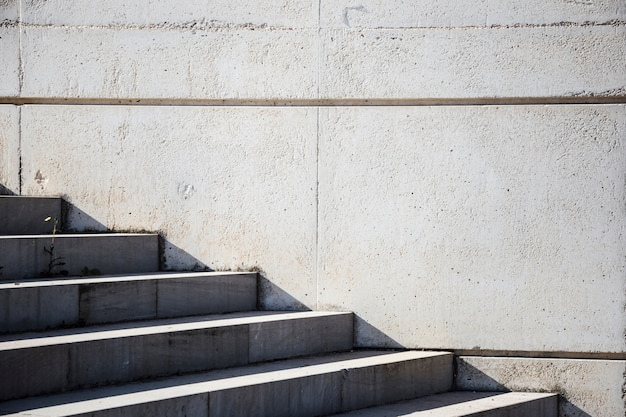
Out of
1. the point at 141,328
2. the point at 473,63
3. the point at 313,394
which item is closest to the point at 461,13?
the point at 473,63

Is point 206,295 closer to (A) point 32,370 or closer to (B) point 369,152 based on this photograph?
(B) point 369,152

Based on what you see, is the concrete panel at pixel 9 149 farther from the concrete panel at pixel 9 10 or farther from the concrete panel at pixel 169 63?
the concrete panel at pixel 9 10

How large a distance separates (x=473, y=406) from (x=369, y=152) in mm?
1868

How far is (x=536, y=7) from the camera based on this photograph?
19.0 feet

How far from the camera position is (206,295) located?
5453 millimetres

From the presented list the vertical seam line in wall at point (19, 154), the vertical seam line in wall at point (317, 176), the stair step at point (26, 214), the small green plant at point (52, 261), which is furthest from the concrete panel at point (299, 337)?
the vertical seam line in wall at point (19, 154)

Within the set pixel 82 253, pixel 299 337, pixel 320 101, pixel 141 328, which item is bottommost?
pixel 299 337

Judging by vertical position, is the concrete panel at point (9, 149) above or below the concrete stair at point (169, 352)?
above

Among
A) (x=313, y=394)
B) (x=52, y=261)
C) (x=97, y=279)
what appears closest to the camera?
(x=313, y=394)

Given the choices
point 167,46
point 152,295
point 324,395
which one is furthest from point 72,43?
point 324,395

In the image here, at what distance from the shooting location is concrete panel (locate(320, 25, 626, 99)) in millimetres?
5773

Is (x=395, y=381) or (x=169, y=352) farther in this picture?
(x=395, y=381)

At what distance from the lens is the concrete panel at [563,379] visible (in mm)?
5719

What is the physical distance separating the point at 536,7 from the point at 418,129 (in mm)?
1171
